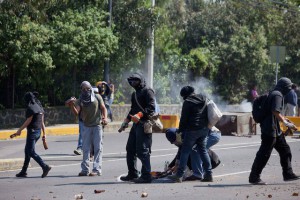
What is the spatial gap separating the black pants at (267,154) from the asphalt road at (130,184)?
233 mm

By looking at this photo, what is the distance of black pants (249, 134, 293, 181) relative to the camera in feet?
38.7

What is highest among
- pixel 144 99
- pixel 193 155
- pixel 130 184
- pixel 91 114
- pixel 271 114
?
pixel 144 99

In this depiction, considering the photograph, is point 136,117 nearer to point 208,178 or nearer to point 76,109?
point 208,178

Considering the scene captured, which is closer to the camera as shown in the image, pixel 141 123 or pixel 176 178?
pixel 141 123

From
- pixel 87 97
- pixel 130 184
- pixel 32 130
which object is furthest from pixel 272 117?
pixel 32 130

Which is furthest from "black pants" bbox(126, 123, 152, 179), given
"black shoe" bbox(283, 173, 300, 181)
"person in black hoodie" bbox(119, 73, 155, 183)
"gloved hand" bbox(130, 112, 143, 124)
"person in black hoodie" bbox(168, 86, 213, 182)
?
"black shoe" bbox(283, 173, 300, 181)

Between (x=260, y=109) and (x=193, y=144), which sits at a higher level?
(x=260, y=109)

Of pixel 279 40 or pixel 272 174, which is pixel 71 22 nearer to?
pixel 272 174

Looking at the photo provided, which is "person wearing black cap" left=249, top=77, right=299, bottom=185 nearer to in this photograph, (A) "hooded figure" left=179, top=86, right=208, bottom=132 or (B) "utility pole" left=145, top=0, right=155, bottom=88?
(A) "hooded figure" left=179, top=86, right=208, bottom=132

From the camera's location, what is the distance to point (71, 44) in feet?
83.2

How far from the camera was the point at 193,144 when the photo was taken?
39.5ft

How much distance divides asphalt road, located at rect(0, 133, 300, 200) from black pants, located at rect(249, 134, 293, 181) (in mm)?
233

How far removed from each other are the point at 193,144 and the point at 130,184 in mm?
1227

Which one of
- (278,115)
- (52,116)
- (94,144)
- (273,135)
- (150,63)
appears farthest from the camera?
(150,63)
